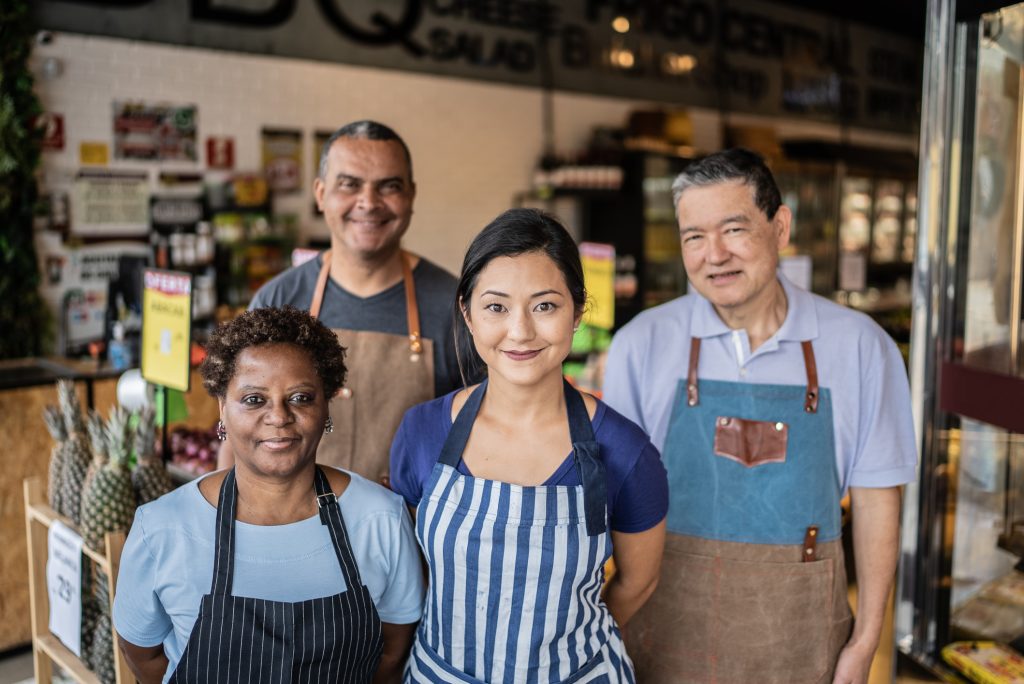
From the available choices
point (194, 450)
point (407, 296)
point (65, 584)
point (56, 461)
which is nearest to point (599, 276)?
point (194, 450)

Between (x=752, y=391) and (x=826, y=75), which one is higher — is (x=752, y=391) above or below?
below

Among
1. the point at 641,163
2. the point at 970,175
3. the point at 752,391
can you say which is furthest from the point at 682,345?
the point at 641,163

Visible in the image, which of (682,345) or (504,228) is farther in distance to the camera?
(682,345)

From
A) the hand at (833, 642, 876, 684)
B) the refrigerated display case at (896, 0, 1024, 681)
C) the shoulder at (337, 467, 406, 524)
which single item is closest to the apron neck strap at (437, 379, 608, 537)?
the shoulder at (337, 467, 406, 524)

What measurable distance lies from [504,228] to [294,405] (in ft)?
1.75

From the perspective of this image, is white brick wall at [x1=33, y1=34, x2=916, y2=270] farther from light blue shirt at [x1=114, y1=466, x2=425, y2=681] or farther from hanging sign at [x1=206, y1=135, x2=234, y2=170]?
light blue shirt at [x1=114, y1=466, x2=425, y2=681]

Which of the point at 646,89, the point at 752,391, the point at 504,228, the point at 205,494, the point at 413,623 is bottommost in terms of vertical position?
the point at 413,623

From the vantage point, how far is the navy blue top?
5.83 ft

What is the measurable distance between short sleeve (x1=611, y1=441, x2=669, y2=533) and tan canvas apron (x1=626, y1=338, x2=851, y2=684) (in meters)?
0.40

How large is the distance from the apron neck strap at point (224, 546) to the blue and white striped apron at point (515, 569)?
1.24 ft

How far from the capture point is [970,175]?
302 cm

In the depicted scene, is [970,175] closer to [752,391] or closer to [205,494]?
[752,391]

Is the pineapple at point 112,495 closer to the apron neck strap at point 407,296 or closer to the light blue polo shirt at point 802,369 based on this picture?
the apron neck strap at point 407,296

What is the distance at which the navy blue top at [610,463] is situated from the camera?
178 centimetres
